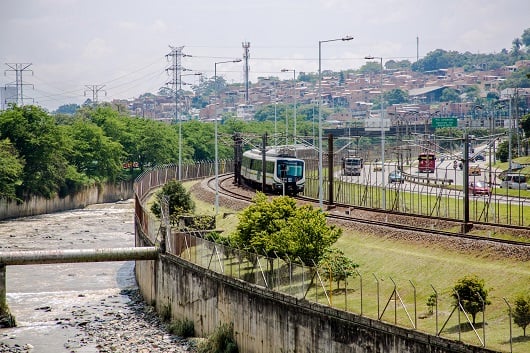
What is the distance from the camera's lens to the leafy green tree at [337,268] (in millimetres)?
46906

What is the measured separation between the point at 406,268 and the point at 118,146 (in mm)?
119505

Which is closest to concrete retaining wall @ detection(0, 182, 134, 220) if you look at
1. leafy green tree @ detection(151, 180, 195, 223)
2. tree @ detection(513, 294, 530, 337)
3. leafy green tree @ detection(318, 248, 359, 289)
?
leafy green tree @ detection(151, 180, 195, 223)

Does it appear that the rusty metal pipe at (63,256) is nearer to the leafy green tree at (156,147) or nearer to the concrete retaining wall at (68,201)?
the concrete retaining wall at (68,201)

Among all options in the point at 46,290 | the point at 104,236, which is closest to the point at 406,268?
the point at 46,290

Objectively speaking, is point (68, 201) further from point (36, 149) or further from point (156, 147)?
point (156, 147)

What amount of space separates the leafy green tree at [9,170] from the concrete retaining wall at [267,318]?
61.8m

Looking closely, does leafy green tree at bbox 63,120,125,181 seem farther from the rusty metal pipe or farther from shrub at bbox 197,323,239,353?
shrub at bbox 197,323,239,353

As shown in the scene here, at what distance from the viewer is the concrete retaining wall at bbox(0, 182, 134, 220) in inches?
5197

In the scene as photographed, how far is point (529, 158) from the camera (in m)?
125

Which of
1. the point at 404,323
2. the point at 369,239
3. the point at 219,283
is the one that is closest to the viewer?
the point at 404,323

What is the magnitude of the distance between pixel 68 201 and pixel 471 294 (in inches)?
4538

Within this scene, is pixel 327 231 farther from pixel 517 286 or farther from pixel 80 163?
pixel 80 163

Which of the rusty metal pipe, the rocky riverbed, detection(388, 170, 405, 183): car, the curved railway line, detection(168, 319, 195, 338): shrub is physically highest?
detection(388, 170, 405, 183): car

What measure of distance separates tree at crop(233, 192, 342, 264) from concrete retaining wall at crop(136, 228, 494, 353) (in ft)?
8.67
